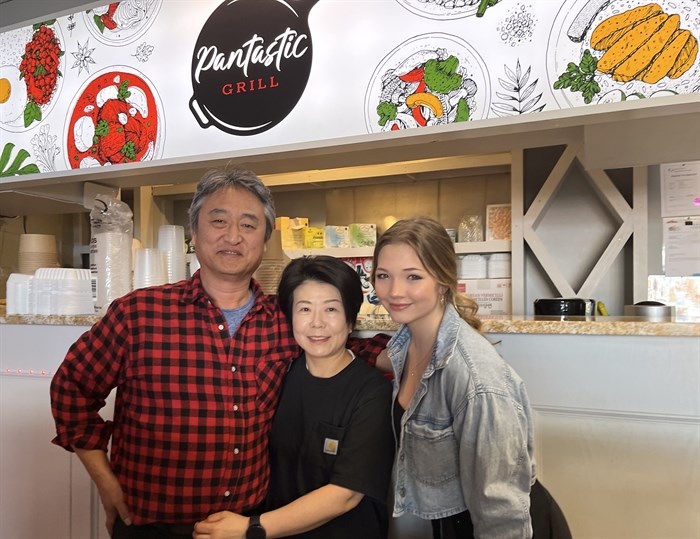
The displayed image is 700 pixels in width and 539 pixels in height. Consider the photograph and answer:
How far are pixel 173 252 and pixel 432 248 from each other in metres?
1.19

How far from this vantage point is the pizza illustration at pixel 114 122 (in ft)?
5.50

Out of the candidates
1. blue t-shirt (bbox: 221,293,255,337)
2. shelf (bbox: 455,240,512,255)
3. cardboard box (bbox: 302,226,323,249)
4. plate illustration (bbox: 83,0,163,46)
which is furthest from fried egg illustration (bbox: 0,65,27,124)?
shelf (bbox: 455,240,512,255)

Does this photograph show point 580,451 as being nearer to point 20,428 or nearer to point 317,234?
point 20,428

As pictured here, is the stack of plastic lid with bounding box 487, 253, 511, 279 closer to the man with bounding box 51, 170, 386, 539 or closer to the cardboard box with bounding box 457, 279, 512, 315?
the cardboard box with bounding box 457, 279, 512, 315

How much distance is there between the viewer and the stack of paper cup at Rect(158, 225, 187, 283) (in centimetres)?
189

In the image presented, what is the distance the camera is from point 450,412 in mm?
1031

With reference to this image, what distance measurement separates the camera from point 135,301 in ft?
4.02

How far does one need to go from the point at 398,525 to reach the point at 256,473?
491mm

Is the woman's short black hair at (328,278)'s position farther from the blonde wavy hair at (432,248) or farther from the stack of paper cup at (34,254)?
the stack of paper cup at (34,254)

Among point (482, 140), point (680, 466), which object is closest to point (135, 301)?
point (482, 140)

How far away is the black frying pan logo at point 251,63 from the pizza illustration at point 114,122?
0.20 m

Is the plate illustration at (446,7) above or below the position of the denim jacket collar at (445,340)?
above

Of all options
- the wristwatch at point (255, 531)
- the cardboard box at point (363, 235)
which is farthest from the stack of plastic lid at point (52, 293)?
the cardboard box at point (363, 235)

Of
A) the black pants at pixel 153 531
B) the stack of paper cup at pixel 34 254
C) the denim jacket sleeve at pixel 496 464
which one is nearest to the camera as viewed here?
the denim jacket sleeve at pixel 496 464
